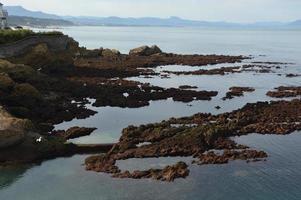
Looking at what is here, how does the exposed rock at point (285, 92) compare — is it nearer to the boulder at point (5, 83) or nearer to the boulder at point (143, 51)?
the boulder at point (5, 83)

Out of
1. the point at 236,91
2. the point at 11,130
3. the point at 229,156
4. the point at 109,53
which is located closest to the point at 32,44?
the point at 236,91

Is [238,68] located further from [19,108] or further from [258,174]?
[258,174]

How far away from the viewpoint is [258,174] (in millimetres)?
31062

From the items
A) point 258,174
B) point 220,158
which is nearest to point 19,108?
point 220,158

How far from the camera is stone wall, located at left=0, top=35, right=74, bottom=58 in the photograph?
65125mm

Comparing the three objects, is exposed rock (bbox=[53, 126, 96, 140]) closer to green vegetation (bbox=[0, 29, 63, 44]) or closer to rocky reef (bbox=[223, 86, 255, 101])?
rocky reef (bbox=[223, 86, 255, 101])

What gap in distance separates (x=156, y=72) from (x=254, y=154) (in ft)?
159

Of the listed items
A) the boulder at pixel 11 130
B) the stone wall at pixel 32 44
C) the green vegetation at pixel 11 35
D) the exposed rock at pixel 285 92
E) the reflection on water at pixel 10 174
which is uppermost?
the green vegetation at pixel 11 35

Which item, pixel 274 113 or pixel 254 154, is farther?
pixel 274 113

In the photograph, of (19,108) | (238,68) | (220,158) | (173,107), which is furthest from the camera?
(238,68)

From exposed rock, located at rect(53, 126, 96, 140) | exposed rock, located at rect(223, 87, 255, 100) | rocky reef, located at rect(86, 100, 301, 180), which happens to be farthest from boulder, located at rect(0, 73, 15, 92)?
exposed rock, located at rect(223, 87, 255, 100)

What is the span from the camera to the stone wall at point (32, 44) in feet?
214

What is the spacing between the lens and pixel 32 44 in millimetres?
69250

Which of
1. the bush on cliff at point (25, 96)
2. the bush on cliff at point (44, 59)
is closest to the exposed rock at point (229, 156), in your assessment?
the bush on cliff at point (25, 96)
